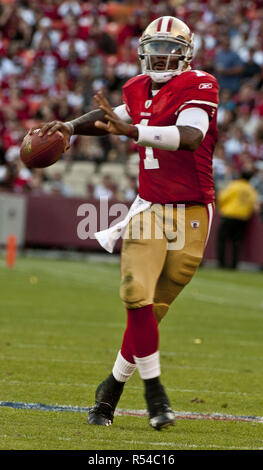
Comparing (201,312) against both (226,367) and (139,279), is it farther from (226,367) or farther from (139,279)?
(139,279)

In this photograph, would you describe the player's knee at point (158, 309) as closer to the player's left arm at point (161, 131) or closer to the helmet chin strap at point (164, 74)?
the player's left arm at point (161, 131)

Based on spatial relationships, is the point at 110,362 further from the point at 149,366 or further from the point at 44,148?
the point at 44,148

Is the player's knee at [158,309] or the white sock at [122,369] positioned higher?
the player's knee at [158,309]

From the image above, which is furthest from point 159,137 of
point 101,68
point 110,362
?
point 101,68

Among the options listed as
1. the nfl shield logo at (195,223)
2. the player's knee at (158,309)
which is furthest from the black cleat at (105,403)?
the nfl shield logo at (195,223)

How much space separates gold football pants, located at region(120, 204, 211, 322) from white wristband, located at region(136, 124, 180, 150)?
44 cm

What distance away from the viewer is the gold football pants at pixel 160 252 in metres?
4.42

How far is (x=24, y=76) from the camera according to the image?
62.9ft

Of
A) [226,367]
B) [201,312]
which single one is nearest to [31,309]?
[201,312]

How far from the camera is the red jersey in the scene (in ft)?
15.0

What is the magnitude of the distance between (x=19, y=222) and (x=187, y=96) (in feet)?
39.7

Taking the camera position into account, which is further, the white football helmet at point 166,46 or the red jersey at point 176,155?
the white football helmet at point 166,46

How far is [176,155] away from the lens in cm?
467

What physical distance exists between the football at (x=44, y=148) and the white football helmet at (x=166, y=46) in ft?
1.80
